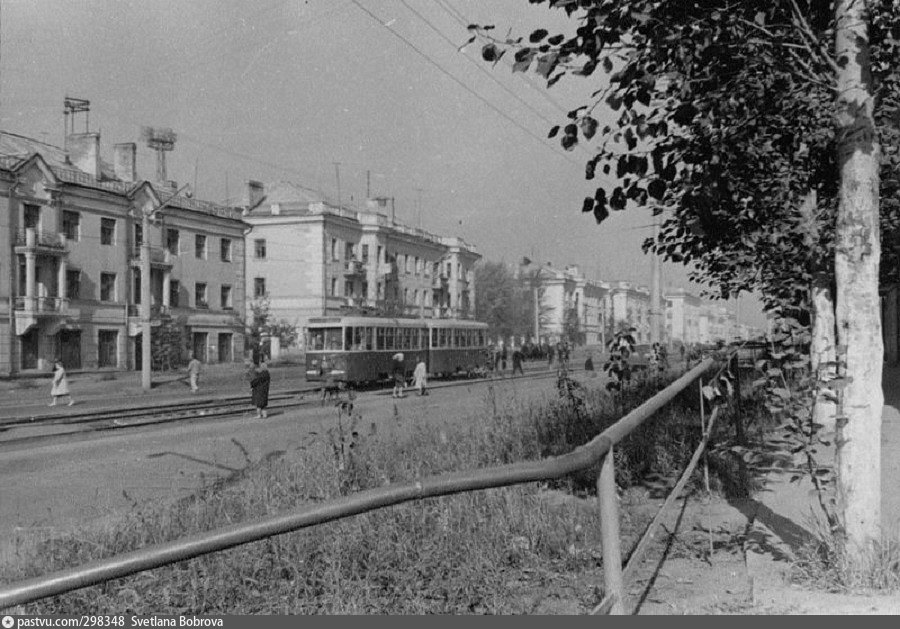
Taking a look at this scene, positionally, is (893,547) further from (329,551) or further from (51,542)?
(51,542)

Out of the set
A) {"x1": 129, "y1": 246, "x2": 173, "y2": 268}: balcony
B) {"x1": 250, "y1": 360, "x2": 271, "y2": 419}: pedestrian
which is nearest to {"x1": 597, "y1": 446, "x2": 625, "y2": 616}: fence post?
{"x1": 250, "y1": 360, "x2": 271, "y2": 419}: pedestrian

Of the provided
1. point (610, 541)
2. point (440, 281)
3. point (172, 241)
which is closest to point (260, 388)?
point (610, 541)

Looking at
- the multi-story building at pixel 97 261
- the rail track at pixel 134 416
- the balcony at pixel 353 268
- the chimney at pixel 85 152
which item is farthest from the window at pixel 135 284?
the balcony at pixel 353 268

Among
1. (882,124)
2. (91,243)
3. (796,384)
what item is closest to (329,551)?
(796,384)

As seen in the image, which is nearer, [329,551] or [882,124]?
[329,551]

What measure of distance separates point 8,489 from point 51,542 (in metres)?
5.95

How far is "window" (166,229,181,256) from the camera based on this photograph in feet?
163

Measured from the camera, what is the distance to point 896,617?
11.3 ft

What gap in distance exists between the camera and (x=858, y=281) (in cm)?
439

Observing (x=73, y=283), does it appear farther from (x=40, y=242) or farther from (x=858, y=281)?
(x=858, y=281)

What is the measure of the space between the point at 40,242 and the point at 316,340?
17002 millimetres

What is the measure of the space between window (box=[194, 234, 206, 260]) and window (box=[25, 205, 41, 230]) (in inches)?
475

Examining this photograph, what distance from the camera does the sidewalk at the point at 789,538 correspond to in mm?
3887

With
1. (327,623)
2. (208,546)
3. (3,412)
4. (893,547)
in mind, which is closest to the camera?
(208,546)
